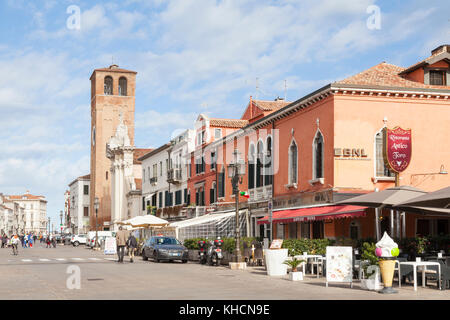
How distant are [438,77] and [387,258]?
16.3m

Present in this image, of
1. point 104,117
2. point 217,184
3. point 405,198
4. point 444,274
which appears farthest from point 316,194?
point 104,117

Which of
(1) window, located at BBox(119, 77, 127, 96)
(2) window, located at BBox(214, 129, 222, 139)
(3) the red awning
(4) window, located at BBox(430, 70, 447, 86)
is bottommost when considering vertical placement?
(3) the red awning

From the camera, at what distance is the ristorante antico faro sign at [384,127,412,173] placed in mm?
25312

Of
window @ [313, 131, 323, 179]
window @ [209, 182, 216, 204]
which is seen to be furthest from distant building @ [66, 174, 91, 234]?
window @ [313, 131, 323, 179]

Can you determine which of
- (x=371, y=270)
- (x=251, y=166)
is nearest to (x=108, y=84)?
(x=251, y=166)

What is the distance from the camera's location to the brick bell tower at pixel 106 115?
91312 millimetres

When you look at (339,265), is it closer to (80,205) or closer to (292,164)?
(292,164)

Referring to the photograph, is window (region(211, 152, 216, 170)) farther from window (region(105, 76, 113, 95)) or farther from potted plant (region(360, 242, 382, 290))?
window (region(105, 76, 113, 95))

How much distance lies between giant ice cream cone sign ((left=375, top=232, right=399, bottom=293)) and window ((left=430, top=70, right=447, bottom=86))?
→ 52.1 ft

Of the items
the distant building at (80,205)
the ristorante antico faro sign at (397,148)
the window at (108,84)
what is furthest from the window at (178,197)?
the distant building at (80,205)

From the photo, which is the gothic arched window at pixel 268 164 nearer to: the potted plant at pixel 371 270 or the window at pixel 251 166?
the window at pixel 251 166

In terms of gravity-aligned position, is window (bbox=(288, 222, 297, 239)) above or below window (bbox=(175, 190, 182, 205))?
below

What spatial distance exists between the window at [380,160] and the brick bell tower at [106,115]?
67048 mm

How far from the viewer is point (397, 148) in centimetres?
2548
